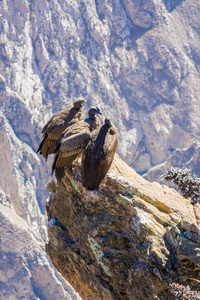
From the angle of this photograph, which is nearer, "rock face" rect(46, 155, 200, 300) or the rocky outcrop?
"rock face" rect(46, 155, 200, 300)

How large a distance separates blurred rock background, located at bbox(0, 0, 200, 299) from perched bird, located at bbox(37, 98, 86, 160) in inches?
2433

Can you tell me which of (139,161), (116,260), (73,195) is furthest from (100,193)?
(139,161)

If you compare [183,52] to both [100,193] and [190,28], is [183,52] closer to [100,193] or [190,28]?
[190,28]

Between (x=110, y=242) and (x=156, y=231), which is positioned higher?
(x=156, y=231)

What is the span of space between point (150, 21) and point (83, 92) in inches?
1272

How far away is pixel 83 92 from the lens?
3780 inches

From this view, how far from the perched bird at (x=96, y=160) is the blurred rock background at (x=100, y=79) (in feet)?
213

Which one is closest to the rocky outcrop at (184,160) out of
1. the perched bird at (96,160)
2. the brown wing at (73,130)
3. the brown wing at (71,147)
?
the brown wing at (73,130)

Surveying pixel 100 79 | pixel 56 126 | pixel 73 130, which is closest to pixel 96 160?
pixel 73 130

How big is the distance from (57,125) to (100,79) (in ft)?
289

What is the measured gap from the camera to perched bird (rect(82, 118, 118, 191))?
1135cm

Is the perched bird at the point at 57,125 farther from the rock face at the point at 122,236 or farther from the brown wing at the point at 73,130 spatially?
the rock face at the point at 122,236

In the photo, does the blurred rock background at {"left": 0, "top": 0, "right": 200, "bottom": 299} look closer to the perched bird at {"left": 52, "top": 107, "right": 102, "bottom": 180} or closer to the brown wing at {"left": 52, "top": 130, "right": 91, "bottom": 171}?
the perched bird at {"left": 52, "top": 107, "right": 102, "bottom": 180}

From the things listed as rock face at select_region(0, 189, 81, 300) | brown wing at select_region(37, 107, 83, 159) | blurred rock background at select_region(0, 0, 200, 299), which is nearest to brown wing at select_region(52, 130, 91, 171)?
brown wing at select_region(37, 107, 83, 159)
